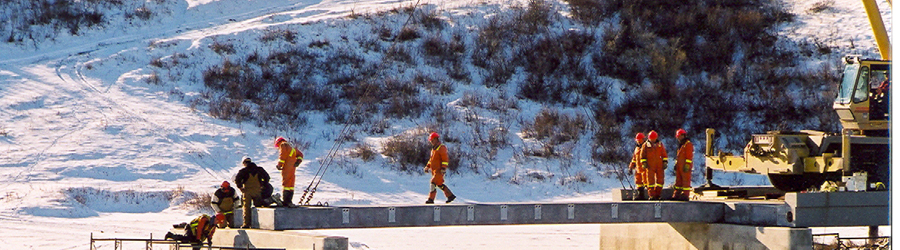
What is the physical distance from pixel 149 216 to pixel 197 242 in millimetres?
8852

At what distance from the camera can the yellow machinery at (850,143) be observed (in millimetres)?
19016

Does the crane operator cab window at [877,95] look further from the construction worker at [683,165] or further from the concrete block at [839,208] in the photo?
the construction worker at [683,165]

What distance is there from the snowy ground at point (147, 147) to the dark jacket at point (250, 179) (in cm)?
518

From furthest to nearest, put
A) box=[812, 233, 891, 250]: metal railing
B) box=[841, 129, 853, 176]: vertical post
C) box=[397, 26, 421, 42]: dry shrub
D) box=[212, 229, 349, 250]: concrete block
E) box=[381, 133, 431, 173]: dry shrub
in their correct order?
box=[397, 26, 421, 42]: dry shrub
box=[381, 133, 431, 173]: dry shrub
box=[812, 233, 891, 250]: metal railing
box=[841, 129, 853, 176]: vertical post
box=[212, 229, 349, 250]: concrete block

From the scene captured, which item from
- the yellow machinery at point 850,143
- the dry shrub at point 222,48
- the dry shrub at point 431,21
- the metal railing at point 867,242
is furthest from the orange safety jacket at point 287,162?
Result: the dry shrub at point 431,21

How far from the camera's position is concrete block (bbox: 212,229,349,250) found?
14.4 m

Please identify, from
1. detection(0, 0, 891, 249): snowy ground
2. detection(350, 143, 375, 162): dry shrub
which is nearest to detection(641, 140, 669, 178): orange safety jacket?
detection(0, 0, 891, 249): snowy ground

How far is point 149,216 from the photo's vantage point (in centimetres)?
2423

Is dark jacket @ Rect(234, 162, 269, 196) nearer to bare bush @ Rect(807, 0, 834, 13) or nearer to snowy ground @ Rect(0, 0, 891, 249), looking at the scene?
snowy ground @ Rect(0, 0, 891, 249)

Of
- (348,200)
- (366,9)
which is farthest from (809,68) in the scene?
(348,200)

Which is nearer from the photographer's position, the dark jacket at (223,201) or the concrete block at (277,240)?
the concrete block at (277,240)

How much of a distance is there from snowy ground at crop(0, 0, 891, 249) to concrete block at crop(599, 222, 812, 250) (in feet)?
3.71

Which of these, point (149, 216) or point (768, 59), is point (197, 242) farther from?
point (768, 59)

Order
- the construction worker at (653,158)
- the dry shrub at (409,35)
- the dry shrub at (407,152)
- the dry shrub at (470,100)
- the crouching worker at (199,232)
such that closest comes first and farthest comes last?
the crouching worker at (199,232), the construction worker at (653,158), the dry shrub at (407,152), the dry shrub at (470,100), the dry shrub at (409,35)
